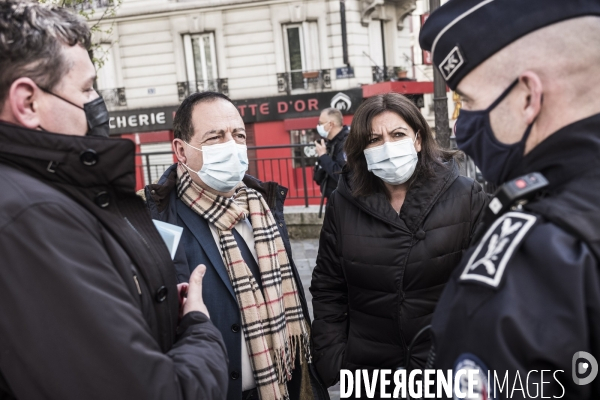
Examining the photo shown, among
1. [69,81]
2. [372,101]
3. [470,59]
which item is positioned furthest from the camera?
[372,101]

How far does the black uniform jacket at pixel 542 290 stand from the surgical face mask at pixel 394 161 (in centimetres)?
152

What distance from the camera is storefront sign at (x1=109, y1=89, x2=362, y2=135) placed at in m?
18.3

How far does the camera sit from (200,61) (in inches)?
766

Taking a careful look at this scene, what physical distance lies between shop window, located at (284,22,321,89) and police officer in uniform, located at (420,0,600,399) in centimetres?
1752

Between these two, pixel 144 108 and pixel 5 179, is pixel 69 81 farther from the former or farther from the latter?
pixel 144 108

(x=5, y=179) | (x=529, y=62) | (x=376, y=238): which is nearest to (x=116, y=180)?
(x=5, y=179)

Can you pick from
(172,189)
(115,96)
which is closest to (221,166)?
(172,189)

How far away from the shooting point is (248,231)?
2.80 meters

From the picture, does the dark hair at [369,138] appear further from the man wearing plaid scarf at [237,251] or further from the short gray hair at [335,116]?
the short gray hair at [335,116]

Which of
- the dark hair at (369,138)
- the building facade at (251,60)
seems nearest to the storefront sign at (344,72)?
the building facade at (251,60)

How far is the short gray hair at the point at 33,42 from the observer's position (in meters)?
1.41

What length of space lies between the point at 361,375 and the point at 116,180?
5.75 feet

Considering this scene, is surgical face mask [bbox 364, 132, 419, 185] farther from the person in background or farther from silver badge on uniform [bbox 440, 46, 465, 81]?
the person in background

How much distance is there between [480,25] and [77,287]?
1.17 m
